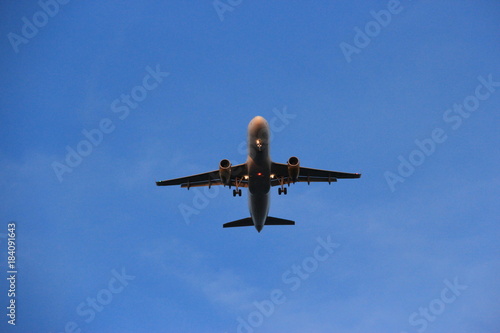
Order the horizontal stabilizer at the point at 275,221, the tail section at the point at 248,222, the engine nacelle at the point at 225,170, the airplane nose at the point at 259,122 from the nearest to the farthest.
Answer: the airplane nose at the point at 259,122, the engine nacelle at the point at 225,170, the tail section at the point at 248,222, the horizontal stabilizer at the point at 275,221

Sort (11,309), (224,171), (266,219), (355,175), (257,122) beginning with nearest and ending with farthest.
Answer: (257,122) < (224,171) < (355,175) < (266,219) < (11,309)

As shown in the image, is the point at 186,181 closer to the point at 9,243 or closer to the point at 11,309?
the point at 9,243

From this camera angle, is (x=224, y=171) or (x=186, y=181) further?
(x=186, y=181)

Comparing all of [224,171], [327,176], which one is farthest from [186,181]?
[327,176]

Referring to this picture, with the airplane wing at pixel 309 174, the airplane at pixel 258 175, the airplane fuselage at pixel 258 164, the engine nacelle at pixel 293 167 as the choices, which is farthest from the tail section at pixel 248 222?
the engine nacelle at pixel 293 167

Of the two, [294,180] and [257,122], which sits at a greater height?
[257,122]

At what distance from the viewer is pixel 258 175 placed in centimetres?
3319

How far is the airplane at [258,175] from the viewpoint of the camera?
32.2m

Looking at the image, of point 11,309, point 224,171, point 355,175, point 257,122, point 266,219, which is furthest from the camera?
point 11,309

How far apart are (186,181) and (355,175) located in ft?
50.7

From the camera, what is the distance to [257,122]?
105ft

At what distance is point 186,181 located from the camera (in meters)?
38.8

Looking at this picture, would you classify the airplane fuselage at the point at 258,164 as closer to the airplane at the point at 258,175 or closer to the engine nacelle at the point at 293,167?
the airplane at the point at 258,175

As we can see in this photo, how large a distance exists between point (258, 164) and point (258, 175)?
971 mm
